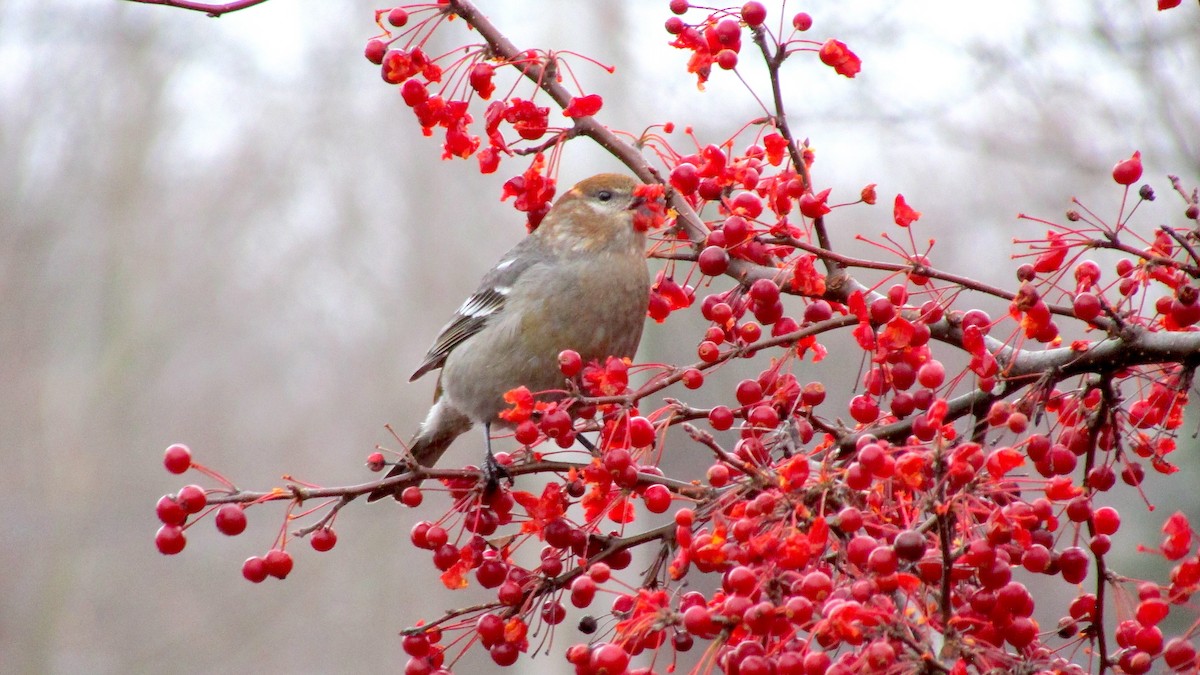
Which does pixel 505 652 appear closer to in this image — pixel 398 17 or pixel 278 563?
pixel 278 563

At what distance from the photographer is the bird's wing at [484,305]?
4.32m

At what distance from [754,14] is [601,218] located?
185 cm

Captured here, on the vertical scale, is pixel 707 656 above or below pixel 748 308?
below

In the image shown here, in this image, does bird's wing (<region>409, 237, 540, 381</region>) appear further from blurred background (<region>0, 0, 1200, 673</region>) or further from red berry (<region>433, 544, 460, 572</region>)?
blurred background (<region>0, 0, 1200, 673</region>)

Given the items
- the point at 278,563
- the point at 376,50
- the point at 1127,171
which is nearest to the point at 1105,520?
the point at 1127,171

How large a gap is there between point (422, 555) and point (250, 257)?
166 inches

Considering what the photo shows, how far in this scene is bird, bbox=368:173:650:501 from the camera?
13.2ft

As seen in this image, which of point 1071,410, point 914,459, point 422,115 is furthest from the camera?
point 422,115

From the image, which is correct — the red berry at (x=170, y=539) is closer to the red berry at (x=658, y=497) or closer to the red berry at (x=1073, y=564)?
the red berry at (x=658, y=497)

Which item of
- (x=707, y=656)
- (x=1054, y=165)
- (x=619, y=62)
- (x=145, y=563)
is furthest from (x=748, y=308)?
(x=145, y=563)

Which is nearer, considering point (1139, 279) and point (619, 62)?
point (1139, 279)

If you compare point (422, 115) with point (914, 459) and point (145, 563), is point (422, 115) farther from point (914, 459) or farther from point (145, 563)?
point (145, 563)

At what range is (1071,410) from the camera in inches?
85.0

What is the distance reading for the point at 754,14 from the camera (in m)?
2.33
